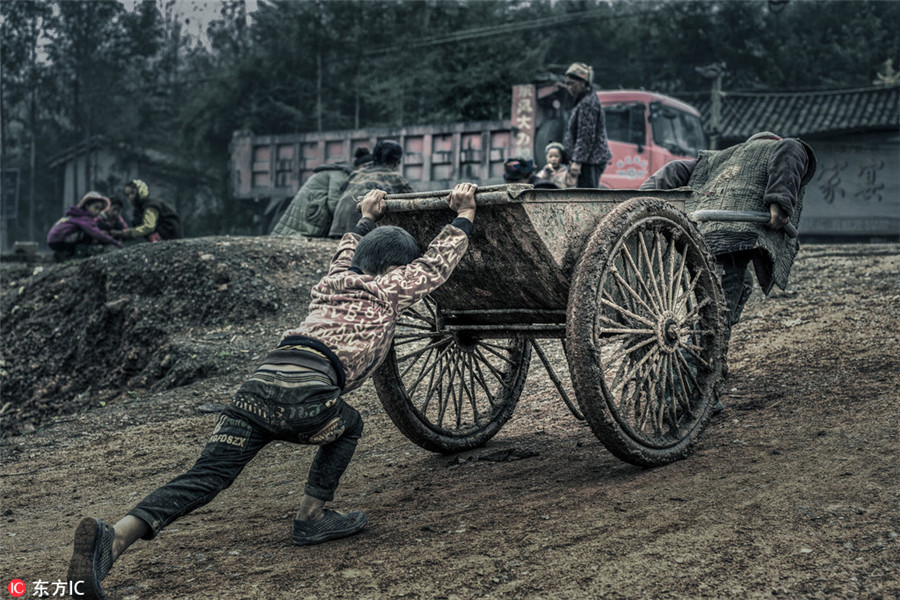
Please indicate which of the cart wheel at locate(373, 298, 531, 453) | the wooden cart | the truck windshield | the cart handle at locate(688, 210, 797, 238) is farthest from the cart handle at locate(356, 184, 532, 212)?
→ the truck windshield

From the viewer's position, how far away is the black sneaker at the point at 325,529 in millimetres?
3182

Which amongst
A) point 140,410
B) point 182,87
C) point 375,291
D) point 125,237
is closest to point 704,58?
point 182,87

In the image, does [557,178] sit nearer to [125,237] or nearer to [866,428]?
[866,428]

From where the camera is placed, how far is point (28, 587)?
9.64 feet

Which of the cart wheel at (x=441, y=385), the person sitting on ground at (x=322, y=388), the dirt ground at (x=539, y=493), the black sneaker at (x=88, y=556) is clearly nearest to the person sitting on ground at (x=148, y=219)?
the dirt ground at (x=539, y=493)

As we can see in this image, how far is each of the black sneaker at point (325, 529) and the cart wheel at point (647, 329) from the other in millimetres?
996

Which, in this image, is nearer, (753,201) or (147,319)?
(753,201)

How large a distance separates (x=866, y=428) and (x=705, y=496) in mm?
1115

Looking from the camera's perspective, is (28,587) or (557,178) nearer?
(28,587)

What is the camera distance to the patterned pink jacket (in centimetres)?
317

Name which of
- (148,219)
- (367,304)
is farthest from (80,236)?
(367,304)

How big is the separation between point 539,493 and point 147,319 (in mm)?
5869

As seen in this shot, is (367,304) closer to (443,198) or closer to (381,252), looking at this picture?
(381,252)

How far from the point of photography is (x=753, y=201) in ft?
14.7
